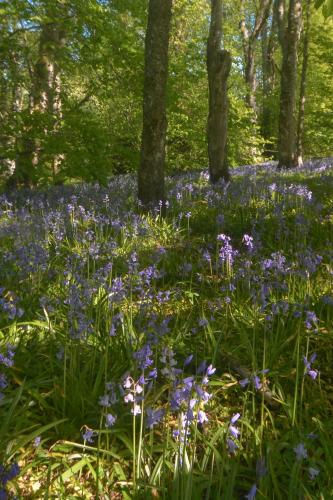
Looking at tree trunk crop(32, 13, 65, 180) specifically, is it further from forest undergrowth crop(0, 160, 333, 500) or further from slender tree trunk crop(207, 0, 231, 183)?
forest undergrowth crop(0, 160, 333, 500)

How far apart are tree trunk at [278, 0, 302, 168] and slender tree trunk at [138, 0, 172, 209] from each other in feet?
22.8

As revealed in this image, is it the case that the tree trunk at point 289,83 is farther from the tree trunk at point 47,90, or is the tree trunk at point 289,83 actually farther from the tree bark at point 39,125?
the tree bark at point 39,125

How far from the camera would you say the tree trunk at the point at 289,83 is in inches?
501

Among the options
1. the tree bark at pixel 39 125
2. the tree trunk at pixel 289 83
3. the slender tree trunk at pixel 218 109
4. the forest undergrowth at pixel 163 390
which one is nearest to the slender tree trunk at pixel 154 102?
the tree bark at pixel 39 125

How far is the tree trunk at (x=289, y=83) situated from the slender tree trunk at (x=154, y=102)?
22.8 feet

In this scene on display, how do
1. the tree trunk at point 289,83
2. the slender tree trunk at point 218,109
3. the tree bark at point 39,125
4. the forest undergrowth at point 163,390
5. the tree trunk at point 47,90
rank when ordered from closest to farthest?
1. the forest undergrowth at point 163,390
2. the tree bark at point 39,125
3. the tree trunk at point 47,90
4. the slender tree trunk at point 218,109
5. the tree trunk at point 289,83

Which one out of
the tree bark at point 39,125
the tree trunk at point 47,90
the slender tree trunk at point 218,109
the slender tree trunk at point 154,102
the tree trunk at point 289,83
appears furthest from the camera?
the tree trunk at point 289,83

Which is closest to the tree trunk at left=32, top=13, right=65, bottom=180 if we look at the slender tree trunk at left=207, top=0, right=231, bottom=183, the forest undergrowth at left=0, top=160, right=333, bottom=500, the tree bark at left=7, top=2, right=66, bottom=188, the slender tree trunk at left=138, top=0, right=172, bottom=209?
the tree bark at left=7, top=2, right=66, bottom=188

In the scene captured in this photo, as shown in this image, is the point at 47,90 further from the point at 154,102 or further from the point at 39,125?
the point at 154,102

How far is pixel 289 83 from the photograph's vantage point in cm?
1288

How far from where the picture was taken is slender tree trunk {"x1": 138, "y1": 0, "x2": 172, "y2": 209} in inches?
271

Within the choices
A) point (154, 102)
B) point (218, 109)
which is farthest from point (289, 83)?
point (154, 102)

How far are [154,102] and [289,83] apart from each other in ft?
24.5

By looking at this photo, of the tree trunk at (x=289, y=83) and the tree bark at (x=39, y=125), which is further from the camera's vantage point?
the tree trunk at (x=289, y=83)
